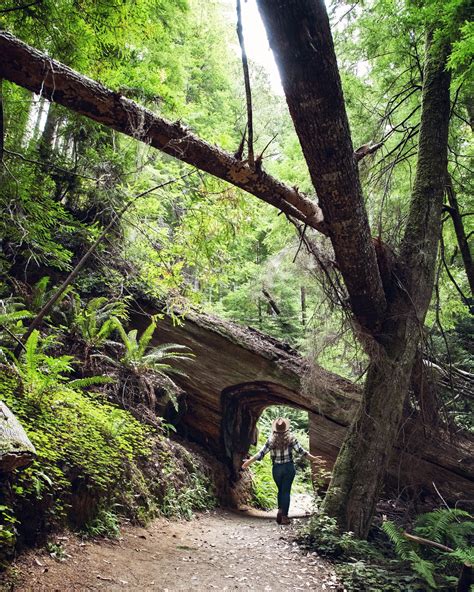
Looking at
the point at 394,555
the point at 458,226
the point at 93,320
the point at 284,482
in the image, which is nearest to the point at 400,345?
the point at 458,226

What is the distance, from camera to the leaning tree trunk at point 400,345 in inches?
198

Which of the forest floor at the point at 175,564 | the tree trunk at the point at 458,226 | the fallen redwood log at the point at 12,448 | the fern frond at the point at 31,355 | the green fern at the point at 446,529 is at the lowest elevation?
the forest floor at the point at 175,564

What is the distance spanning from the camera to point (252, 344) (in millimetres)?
8445

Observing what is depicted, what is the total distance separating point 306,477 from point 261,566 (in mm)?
11454

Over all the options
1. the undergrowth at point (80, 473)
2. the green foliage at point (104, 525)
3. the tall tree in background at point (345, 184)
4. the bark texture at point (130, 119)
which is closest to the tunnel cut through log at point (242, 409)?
the undergrowth at point (80, 473)

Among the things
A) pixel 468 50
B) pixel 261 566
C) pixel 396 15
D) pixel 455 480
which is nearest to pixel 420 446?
pixel 455 480

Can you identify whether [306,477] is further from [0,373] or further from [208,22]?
[208,22]

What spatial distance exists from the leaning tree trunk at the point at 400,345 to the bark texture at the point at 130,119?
6.47 feet

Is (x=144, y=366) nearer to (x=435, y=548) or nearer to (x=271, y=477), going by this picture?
(x=435, y=548)

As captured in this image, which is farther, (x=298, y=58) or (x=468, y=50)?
(x=468, y=50)

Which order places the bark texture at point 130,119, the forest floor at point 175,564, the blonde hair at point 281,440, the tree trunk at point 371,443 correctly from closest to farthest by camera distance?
the forest floor at point 175,564, the bark texture at point 130,119, the tree trunk at point 371,443, the blonde hair at point 281,440

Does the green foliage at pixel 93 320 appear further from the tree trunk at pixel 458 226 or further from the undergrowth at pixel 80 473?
the tree trunk at pixel 458 226

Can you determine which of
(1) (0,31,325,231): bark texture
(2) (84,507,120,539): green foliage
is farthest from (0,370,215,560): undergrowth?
(1) (0,31,325,231): bark texture

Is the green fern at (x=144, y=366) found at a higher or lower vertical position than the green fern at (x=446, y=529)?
higher
